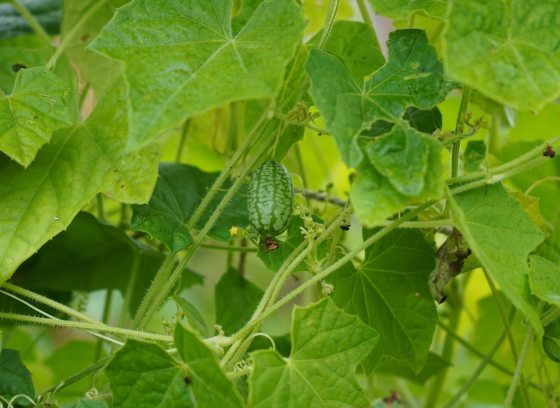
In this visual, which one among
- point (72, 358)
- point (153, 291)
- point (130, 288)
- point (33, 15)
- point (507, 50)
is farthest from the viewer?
point (72, 358)

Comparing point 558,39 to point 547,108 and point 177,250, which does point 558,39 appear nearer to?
point 177,250

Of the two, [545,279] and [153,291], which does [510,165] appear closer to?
[545,279]

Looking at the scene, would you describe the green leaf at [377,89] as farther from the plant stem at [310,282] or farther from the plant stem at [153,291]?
the plant stem at [153,291]

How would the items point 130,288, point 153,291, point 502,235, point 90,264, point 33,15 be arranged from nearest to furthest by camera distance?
1. point 502,235
2. point 153,291
3. point 130,288
4. point 90,264
5. point 33,15

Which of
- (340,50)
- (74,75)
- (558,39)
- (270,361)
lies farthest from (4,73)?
(558,39)

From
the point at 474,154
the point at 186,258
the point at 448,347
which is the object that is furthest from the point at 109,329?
the point at 448,347
